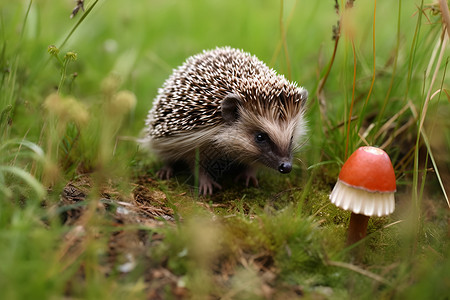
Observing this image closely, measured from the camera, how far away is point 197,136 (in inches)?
187

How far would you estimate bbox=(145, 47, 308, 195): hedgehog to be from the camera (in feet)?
14.8

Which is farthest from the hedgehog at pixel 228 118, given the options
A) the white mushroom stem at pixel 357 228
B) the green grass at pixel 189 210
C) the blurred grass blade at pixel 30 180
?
the blurred grass blade at pixel 30 180

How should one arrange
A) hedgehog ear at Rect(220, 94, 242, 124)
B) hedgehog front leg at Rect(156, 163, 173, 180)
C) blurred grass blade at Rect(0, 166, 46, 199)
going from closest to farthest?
blurred grass blade at Rect(0, 166, 46, 199) < hedgehog ear at Rect(220, 94, 242, 124) < hedgehog front leg at Rect(156, 163, 173, 180)

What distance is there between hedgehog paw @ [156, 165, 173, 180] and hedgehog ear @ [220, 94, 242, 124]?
44.2 inches

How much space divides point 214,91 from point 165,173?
132 cm

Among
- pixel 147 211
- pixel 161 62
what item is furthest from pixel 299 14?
pixel 147 211

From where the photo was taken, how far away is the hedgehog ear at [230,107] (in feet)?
14.7

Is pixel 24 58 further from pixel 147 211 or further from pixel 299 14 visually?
pixel 299 14

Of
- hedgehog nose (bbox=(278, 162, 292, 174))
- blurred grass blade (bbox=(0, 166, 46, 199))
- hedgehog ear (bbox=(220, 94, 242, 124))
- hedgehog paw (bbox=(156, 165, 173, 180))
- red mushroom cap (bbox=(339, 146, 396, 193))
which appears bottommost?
hedgehog paw (bbox=(156, 165, 173, 180))

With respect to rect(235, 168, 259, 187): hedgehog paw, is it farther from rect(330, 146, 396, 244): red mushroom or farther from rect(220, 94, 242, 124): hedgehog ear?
rect(330, 146, 396, 244): red mushroom

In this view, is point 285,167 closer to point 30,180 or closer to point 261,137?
point 261,137

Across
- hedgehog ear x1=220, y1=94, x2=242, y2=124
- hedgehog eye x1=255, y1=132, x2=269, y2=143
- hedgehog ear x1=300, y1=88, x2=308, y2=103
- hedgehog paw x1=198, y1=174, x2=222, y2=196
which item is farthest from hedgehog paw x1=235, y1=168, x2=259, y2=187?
hedgehog ear x1=300, y1=88, x2=308, y2=103

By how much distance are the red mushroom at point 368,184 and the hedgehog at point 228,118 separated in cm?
124

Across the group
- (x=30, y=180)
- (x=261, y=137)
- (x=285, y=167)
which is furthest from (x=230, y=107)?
(x=30, y=180)
